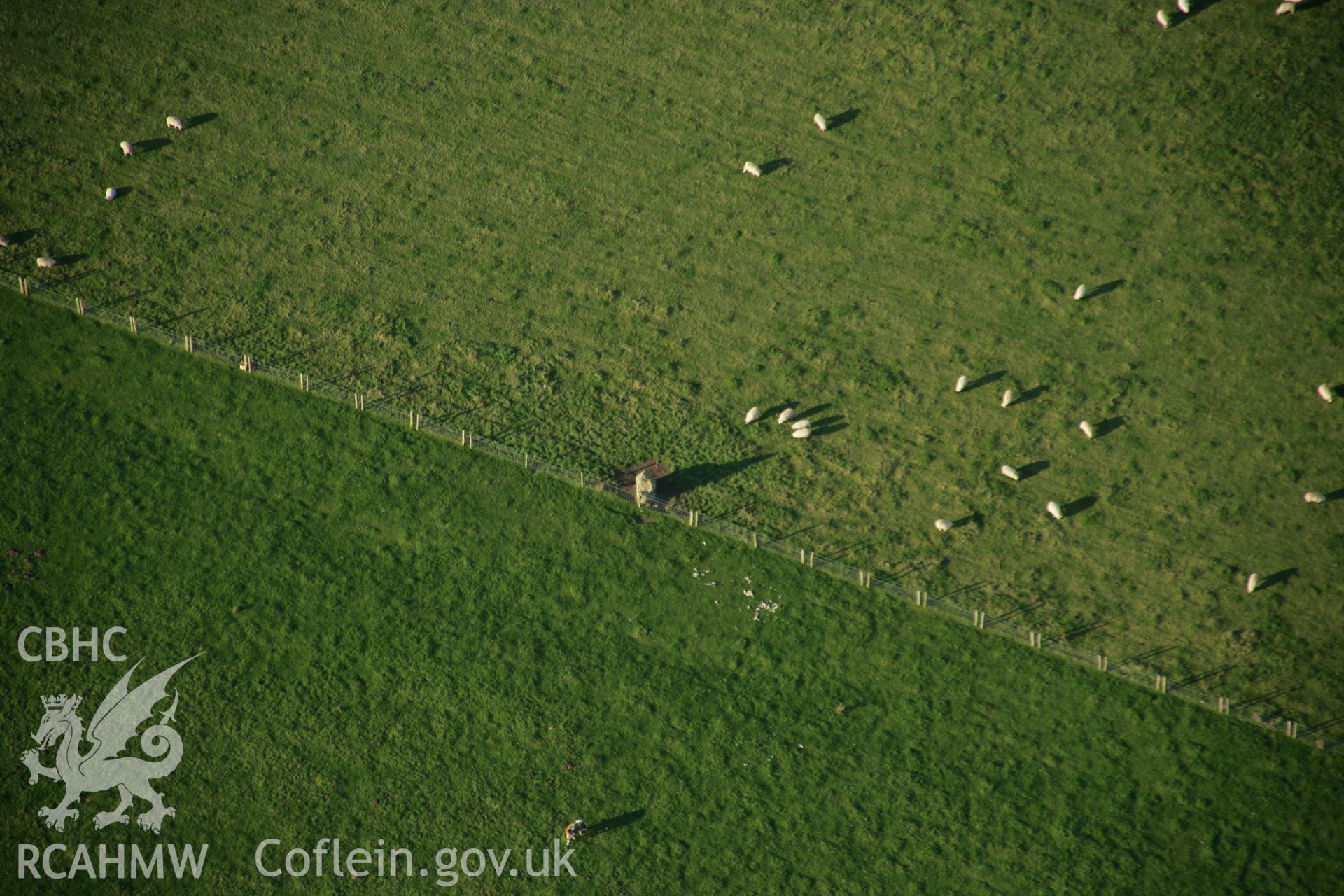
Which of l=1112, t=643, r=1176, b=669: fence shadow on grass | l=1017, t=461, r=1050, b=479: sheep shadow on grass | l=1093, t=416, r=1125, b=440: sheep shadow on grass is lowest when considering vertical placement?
l=1112, t=643, r=1176, b=669: fence shadow on grass

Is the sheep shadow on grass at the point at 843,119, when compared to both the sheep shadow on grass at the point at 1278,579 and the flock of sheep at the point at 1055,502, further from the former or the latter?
the sheep shadow on grass at the point at 1278,579

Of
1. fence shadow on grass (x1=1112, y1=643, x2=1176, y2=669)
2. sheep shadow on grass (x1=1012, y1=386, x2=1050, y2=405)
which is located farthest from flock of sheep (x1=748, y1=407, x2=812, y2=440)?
fence shadow on grass (x1=1112, y1=643, x2=1176, y2=669)

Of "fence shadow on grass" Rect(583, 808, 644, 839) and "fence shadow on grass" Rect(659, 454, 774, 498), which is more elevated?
"fence shadow on grass" Rect(659, 454, 774, 498)

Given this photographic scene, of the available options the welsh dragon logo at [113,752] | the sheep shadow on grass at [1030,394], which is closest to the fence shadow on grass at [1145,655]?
the sheep shadow on grass at [1030,394]

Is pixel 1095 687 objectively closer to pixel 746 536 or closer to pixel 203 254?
pixel 746 536

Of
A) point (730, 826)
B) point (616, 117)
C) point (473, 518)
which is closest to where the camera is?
point (730, 826)

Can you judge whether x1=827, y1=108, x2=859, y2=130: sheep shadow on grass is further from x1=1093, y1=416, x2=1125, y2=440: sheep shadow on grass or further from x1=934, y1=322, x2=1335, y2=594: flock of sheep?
x1=1093, y1=416, x2=1125, y2=440: sheep shadow on grass

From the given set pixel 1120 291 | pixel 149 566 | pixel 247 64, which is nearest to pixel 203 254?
pixel 247 64
